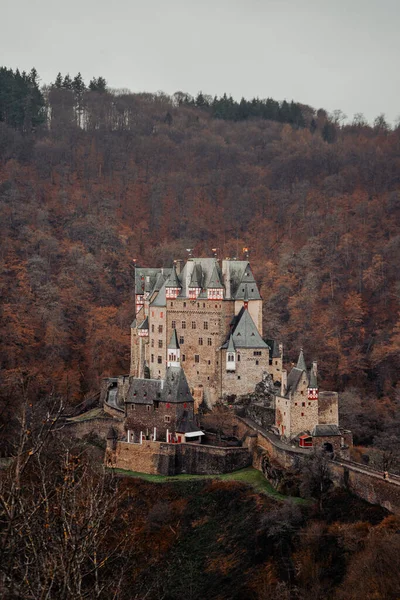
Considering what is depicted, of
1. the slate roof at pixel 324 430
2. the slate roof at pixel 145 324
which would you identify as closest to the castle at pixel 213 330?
the slate roof at pixel 145 324

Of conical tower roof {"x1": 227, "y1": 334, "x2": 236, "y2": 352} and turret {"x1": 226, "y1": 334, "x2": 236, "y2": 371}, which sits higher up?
conical tower roof {"x1": 227, "y1": 334, "x2": 236, "y2": 352}

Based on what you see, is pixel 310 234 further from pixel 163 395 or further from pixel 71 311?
pixel 163 395

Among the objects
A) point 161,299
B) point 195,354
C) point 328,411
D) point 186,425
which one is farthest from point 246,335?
point 328,411

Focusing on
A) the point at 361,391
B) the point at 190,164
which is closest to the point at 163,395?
the point at 361,391

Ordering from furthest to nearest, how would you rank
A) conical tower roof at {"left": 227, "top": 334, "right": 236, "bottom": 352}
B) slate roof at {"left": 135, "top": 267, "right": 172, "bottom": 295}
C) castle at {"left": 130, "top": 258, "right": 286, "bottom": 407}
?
slate roof at {"left": 135, "top": 267, "right": 172, "bottom": 295} < castle at {"left": 130, "top": 258, "right": 286, "bottom": 407} < conical tower roof at {"left": 227, "top": 334, "right": 236, "bottom": 352}

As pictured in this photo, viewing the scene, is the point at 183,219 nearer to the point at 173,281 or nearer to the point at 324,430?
the point at 173,281

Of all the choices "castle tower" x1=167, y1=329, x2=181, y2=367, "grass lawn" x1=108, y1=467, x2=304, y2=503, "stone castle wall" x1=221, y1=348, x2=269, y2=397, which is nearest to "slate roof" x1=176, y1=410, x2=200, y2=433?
"grass lawn" x1=108, y1=467, x2=304, y2=503

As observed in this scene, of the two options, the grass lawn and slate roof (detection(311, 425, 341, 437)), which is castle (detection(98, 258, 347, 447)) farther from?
slate roof (detection(311, 425, 341, 437))
